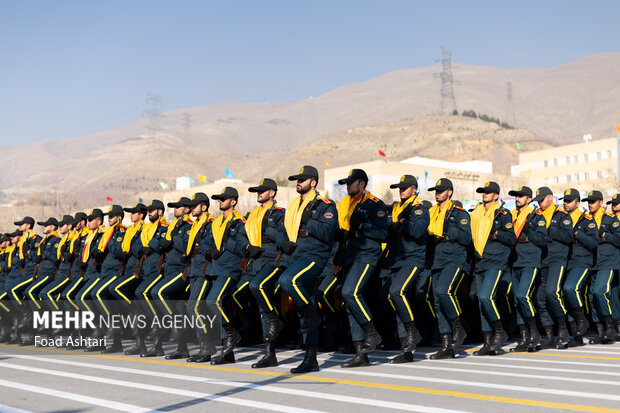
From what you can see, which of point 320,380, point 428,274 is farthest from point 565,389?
point 428,274

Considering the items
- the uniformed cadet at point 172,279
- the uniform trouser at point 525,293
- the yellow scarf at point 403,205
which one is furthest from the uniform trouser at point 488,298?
the uniformed cadet at point 172,279

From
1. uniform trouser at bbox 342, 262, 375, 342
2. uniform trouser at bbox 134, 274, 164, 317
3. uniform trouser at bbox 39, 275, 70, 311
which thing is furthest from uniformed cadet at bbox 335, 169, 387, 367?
uniform trouser at bbox 39, 275, 70, 311

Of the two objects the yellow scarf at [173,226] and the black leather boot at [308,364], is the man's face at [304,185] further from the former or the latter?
the yellow scarf at [173,226]

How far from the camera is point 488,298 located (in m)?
9.78

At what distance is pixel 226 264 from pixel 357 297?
6.17 feet

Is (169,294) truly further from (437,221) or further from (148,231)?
(437,221)

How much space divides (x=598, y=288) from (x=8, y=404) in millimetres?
8169

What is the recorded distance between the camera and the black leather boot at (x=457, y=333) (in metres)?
9.65

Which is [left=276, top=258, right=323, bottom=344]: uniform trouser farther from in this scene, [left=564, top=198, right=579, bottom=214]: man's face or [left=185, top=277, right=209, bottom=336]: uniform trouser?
[left=564, top=198, right=579, bottom=214]: man's face

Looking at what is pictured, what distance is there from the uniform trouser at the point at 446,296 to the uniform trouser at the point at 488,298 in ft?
1.12

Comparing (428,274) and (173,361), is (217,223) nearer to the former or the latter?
(173,361)

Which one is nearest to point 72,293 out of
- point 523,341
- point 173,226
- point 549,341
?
point 173,226

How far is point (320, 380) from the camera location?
7.62 metres

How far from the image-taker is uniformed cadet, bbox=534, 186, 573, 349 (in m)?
10.7
